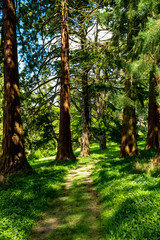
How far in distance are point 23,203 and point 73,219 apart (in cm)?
142

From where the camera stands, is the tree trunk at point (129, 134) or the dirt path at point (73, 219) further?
the tree trunk at point (129, 134)

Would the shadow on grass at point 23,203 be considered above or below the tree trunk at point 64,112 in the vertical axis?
below

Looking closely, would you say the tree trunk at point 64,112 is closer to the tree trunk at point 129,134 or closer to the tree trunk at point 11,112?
the tree trunk at point 129,134

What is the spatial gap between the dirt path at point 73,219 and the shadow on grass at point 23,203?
21 cm

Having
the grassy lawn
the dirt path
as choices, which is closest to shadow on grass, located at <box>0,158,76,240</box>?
the grassy lawn

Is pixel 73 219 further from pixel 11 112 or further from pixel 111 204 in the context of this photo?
pixel 11 112

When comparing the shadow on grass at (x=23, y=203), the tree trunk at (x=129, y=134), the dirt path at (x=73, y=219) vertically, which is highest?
the tree trunk at (x=129, y=134)

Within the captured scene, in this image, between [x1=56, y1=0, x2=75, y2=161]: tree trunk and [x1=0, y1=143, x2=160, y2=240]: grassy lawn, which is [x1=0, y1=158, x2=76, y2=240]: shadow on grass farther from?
[x1=56, y1=0, x2=75, y2=161]: tree trunk

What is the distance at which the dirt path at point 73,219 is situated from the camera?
3.62 metres

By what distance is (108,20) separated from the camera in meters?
9.93

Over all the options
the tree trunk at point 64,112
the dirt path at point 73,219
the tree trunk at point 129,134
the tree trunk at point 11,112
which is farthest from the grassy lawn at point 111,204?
the tree trunk at point 64,112

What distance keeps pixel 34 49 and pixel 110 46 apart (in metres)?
5.30

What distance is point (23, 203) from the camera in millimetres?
4859

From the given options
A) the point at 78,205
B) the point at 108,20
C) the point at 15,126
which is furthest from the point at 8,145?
the point at 108,20
